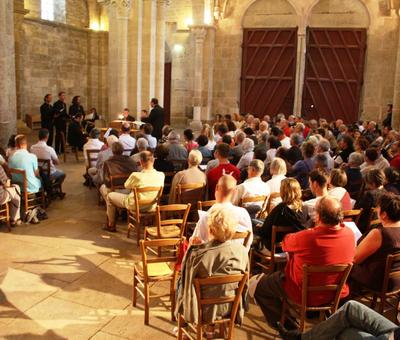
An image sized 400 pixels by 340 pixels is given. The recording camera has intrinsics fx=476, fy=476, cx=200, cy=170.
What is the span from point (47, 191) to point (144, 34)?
7.23 m

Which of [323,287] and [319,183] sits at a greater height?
[319,183]

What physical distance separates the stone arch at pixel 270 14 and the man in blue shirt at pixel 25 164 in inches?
505

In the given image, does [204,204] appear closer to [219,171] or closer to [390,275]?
[219,171]

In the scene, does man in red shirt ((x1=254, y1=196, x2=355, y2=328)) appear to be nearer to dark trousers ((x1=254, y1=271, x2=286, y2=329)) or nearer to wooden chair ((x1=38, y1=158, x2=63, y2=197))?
dark trousers ((x1=254, y1=271, x2=286, y2=329))

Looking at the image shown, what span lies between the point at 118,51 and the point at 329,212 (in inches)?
420

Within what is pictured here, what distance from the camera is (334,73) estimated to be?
1731cm

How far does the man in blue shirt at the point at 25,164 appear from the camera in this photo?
7020mm

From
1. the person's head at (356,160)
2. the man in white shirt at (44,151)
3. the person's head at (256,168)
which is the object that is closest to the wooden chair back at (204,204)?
the person's head at (256,168)

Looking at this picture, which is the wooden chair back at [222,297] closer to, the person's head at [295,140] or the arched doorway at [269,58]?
the person's head at [295,140]

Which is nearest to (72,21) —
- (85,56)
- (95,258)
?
(85,56)

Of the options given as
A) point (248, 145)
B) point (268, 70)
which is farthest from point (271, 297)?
point (268, 70)

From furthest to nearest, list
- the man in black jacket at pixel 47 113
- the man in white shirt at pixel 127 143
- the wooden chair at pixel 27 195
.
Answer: the man in black jacket at pixel 47 113 → the man in white shirt at pixel 127 143 → the wooden chair at pixel 27 195

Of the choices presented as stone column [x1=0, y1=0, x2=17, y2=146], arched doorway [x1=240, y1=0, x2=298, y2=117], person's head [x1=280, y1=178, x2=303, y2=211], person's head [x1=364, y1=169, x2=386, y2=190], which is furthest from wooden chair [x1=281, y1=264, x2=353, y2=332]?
arched doorway [x1=240, y1=0, x2=298, y2=117]

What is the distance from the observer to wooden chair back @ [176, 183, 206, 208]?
621 cm
